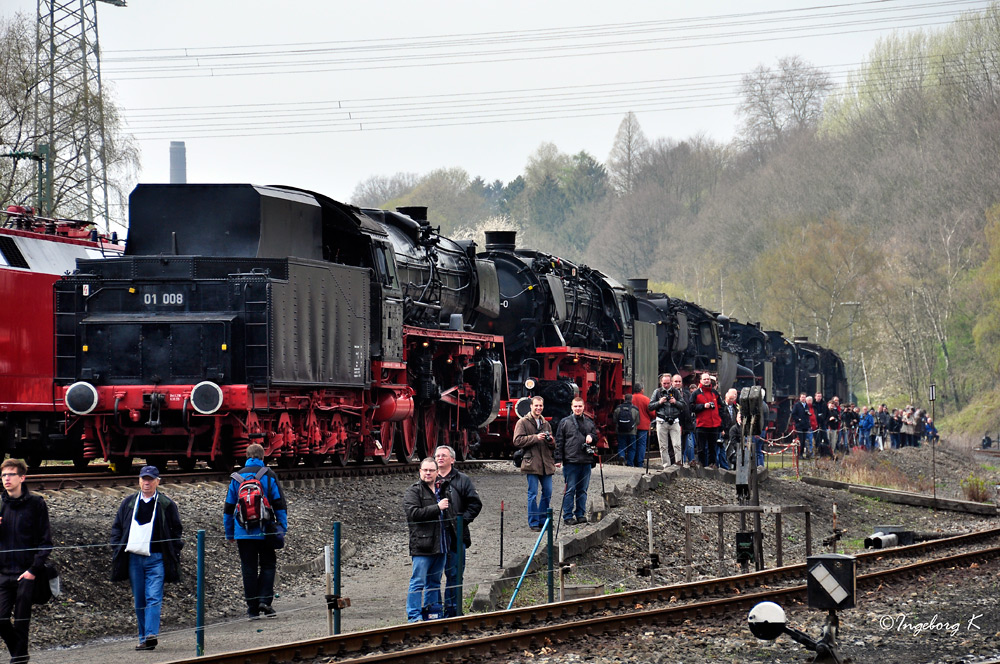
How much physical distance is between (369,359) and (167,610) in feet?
23.9

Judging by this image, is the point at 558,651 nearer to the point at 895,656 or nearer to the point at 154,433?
the point at 895,656

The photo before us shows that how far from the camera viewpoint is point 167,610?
40.9 ft

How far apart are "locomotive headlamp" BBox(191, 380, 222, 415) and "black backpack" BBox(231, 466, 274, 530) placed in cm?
454

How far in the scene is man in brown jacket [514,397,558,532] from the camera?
15828 millimetres

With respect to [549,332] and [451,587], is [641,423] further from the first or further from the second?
[451,587]

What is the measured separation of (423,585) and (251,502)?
5.79ft

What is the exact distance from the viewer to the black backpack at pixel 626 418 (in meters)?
25.6

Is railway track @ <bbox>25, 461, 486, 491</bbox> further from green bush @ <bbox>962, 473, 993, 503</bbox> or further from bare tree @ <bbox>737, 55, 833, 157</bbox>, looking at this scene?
bare tree @ <bbox>737, 55, 833, 157</bbox>

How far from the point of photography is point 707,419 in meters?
25.0

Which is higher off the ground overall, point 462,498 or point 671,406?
point 671,406

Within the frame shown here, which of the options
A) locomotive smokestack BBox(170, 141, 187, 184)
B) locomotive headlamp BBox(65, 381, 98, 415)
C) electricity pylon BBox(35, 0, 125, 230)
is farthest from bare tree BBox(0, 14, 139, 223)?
locomotive smokestack BBox(170, 141, 187, 184)

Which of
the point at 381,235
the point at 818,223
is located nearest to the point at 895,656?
the point at 381,235

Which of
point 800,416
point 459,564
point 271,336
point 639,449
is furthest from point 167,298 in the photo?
point 800,416

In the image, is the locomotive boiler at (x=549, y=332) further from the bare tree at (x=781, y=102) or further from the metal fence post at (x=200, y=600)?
the bare tree at (x=781, y=102)
